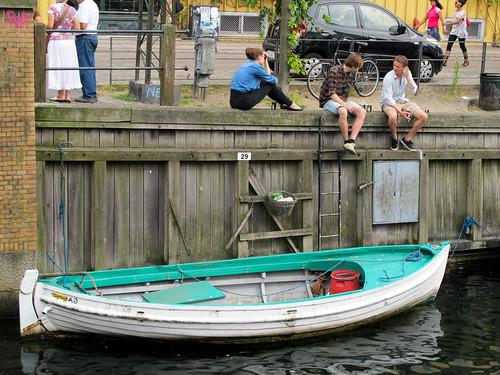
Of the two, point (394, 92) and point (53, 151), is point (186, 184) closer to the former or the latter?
point (53, 151)

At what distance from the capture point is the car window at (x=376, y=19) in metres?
17.4

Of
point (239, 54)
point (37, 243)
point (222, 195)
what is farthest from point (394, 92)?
point (239, 54)

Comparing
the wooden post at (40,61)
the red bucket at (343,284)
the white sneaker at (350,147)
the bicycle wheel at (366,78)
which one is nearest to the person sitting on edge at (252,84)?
the white sneaker at (350,147)

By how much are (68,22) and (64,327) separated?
15.9ft

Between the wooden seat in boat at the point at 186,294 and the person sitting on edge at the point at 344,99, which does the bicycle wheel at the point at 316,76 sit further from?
the wooden seat in boat at the point at 186,294

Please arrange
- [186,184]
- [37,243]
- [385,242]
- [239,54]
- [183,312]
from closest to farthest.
Result: [183,312], [37,243], [186,184], [385,242], [239,54]

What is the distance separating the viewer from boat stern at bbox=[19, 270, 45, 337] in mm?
9148

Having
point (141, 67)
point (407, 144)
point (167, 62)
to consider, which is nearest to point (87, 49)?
point (141, 67)

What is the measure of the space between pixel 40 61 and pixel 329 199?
4.76m

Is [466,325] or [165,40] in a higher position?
[165,40]

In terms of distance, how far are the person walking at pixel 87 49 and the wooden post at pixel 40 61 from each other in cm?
115

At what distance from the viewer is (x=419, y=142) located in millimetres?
12484

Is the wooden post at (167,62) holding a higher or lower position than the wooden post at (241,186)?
higher

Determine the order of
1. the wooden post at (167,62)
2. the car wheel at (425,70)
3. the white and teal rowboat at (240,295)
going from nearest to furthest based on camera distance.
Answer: the white and teal rowboat at (240,295) < the wooden post at (167,62) < the car wheel at (425,70)
